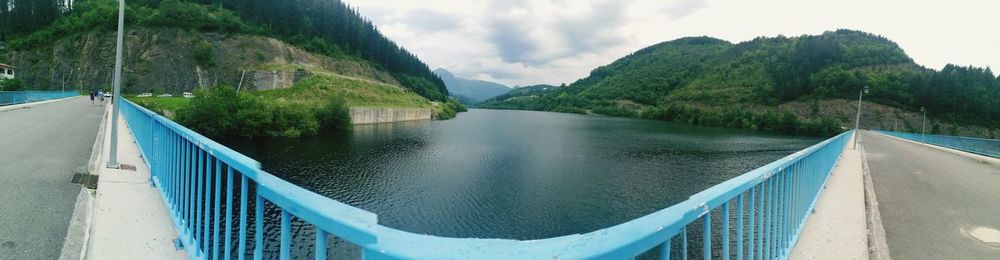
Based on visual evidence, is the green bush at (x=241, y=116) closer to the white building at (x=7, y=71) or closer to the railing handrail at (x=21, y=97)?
the railing handrail at (x=21, y=97)

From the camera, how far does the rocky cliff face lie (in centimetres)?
6141

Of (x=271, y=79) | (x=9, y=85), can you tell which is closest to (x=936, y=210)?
(x=271, y=79)

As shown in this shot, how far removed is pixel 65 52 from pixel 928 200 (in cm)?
9777

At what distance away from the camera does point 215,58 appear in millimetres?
66500

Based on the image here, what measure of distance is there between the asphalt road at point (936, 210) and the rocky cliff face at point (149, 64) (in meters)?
67.9

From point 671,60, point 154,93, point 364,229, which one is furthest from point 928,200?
point 671,60

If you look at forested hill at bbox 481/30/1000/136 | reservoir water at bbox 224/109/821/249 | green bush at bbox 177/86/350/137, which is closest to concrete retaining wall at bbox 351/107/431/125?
green bush at bbox 177/86/350/137

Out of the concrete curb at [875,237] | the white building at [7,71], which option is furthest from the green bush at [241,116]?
the white building at [7,71]

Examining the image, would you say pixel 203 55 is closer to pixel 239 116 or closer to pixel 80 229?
pixel 239 116

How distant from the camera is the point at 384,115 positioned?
2349 inches

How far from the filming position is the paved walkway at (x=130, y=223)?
3.11m

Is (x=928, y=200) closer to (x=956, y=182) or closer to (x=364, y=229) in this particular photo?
(x=956, y=182)

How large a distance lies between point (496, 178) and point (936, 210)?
59.5ft

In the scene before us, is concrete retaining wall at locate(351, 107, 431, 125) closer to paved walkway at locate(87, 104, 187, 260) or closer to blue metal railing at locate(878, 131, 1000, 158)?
paved walkway at locate(87, 104, 187, 260)
